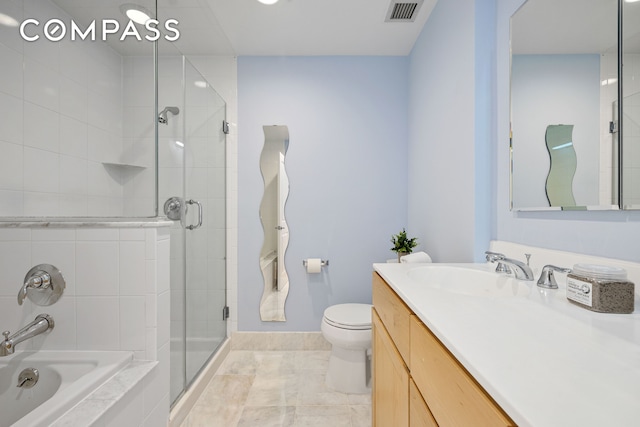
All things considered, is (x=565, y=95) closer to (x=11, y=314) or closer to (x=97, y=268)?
(x=97, y=268)

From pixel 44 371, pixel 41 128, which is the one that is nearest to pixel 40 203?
pixel 41 128

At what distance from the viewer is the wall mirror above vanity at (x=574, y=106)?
79 centimetres

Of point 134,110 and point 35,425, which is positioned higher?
point 134,110

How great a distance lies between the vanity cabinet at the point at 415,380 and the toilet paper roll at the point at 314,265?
0.93 m

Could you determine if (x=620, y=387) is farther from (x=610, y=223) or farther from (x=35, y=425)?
(x=35, y=425)

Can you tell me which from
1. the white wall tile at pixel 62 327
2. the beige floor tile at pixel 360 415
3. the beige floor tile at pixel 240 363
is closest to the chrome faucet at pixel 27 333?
the white wall tile at pixel 62 327

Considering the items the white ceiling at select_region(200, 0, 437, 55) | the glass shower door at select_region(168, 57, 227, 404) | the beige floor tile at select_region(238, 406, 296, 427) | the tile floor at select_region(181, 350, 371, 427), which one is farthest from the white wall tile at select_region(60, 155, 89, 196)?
the beige floor tile at select_region(238, 406, 296, 427)

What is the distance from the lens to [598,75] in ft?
2.84

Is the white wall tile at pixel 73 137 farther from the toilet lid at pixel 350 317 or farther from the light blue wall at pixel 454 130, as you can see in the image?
the light blue wall at pixel 454 130

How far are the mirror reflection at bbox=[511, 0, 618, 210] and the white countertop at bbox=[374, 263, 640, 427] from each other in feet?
1.31

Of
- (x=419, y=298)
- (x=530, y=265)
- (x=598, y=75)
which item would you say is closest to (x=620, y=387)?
(x=419, y=298)

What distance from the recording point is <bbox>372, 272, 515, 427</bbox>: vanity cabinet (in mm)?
480

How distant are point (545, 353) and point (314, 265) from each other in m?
1.80

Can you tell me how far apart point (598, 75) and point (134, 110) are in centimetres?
201
